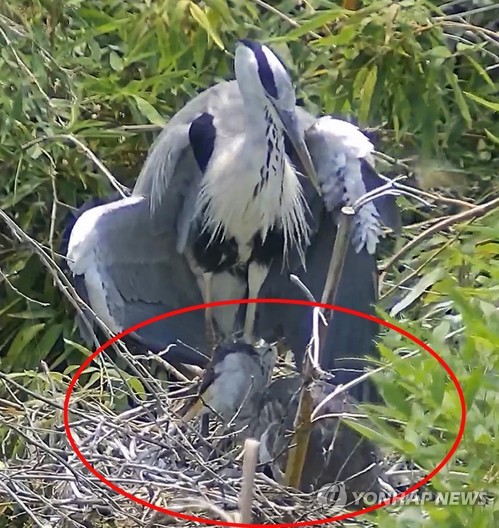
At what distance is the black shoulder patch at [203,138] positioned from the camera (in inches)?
78.1

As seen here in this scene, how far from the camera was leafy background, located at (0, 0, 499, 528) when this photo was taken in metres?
1.80

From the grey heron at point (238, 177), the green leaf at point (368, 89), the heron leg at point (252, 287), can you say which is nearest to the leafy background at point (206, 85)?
the green leaf at point (368, 89)

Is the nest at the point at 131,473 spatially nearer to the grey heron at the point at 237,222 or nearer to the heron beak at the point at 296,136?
the grey heron at the point at 237,222

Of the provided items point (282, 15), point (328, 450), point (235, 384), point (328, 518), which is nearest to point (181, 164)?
point (282, 15)

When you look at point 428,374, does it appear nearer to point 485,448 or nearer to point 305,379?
point 485,448

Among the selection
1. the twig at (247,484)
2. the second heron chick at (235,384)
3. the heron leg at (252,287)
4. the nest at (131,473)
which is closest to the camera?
the twig at (247,484)

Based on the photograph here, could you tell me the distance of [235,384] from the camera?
181 centimetres

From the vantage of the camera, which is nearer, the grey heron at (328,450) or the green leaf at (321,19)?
the grey heron at (328,450)

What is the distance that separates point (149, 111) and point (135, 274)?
323 mm

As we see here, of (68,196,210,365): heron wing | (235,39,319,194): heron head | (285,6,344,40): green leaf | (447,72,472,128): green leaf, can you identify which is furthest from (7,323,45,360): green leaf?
(447,72,472,128): green leaf

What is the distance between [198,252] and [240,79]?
0.40 meters

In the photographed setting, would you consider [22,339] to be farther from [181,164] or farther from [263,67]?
[263,67]

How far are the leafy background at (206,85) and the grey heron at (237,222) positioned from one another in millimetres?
77

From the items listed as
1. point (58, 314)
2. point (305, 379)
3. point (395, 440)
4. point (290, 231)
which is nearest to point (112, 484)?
point (305, 379)
